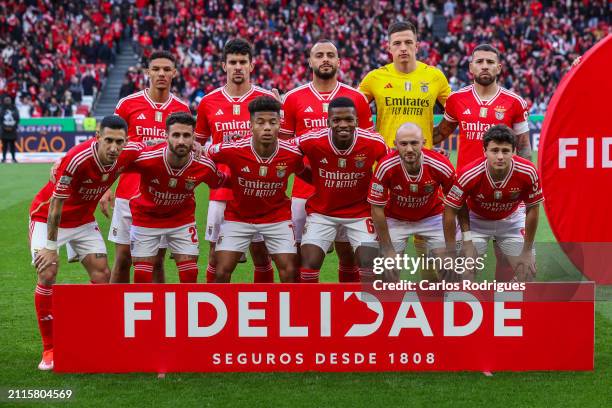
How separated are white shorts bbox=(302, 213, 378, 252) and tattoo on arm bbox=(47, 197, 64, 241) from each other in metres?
1.82

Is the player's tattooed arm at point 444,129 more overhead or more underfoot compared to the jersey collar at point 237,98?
more underfoot

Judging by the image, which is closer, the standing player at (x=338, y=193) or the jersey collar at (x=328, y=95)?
the standing player at (x=338, y=193)

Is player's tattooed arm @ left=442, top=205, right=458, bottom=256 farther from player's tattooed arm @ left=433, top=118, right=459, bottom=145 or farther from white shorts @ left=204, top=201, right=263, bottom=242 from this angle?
white shorts @ left=204, top=201, right=263, bottom=242

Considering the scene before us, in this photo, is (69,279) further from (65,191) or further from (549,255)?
(549,255)

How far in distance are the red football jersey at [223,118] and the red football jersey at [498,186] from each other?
1.80 m

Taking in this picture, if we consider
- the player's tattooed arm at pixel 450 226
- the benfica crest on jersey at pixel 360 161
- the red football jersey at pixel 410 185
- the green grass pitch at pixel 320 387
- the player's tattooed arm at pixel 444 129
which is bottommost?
the green grass pitch at pixel 320 387

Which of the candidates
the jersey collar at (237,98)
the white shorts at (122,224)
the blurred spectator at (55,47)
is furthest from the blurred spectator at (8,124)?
the jersey collar at (237,98)

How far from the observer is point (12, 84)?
28.3 meters

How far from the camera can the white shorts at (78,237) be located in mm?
6270

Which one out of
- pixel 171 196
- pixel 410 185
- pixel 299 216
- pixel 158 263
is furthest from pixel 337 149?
pixel 158 263

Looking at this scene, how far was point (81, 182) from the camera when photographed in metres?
6.17

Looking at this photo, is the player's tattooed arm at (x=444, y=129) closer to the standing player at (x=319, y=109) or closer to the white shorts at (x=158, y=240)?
the standing player at (x=319, y=109)

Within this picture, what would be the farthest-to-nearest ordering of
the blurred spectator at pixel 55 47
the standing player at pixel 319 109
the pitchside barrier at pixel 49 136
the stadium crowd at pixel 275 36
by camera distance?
1. the stadium crowd at pixel 275 36
2. the blurred spectator at pixel 55 47
3. the pitchside barrier at pixel 49 136
4. the standing player at pixel 319 109

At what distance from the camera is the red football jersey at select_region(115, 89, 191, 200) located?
717cm
